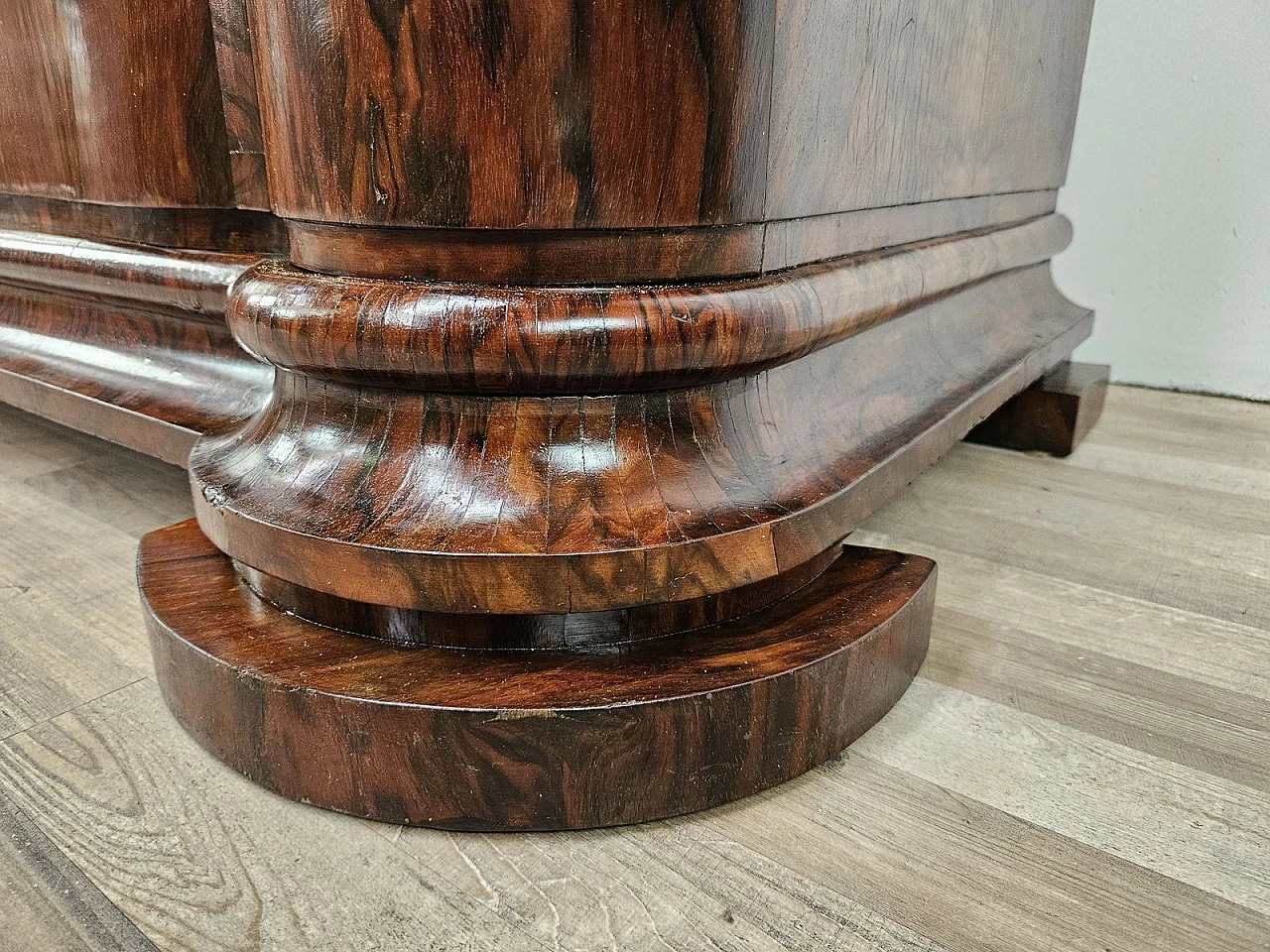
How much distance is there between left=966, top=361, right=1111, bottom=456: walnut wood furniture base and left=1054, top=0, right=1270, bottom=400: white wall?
0.44m

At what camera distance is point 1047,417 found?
0.96 meters

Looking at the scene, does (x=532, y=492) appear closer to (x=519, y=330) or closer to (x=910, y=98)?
(x=519, y=330)

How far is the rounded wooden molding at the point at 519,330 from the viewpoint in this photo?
0.38 meters

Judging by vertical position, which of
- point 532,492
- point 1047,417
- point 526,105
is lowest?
point 1047,417

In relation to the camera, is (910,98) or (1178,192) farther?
(1178,192)

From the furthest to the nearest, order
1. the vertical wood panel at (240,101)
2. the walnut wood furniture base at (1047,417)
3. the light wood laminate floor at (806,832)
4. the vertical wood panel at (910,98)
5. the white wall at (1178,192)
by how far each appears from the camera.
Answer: the white wall at (1178,192)
the walnut wood furniture base at (1047,417)
the vertical wood panel at (240,101)
the vertical wood panel at (910,98)
the light wood laminate floor at (806,832)

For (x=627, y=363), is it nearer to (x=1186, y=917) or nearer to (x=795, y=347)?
(x=795, y=347)

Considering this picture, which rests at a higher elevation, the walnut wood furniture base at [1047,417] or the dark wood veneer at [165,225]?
the dark wood veneer at [165,225]

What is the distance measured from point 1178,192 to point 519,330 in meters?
1.30

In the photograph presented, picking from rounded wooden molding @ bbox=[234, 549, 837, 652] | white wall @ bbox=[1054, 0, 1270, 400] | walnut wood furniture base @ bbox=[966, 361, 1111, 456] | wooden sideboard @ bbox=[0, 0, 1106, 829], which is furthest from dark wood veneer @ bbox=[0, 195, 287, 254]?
white wall @ bbox=[1054, 0, 1270, 400]

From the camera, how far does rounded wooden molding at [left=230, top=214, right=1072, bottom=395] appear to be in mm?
385

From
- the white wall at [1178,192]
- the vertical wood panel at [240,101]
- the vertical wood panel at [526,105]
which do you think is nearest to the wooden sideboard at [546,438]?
the vertical wood panel at [526,105]

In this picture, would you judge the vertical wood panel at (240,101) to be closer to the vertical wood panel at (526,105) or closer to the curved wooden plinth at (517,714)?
the vertical wood panel at (526,105)

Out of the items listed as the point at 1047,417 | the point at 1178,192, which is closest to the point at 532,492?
the point at 1047,417
